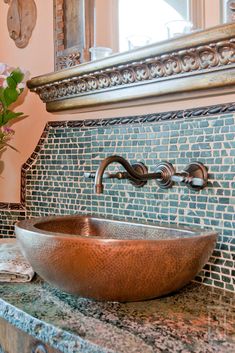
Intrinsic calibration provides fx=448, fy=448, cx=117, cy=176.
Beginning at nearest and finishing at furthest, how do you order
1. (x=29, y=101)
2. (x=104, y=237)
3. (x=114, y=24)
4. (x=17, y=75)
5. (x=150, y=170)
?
1. (x=104, y=237)
2. (x=150, y=170)
3. (x=114, y=24)
4. (x=17, y=75)
5. (x=29, y=101)

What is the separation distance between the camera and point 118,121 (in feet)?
4.08

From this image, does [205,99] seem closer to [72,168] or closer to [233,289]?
[233,289]

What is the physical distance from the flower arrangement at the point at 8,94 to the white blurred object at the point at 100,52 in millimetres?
271

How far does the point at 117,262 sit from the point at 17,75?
0.87 meters

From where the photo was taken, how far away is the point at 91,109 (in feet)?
4.38

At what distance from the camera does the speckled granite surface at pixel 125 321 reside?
68cm

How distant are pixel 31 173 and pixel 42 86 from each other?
300 millimetres

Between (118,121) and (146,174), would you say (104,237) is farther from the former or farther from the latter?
(118,121)

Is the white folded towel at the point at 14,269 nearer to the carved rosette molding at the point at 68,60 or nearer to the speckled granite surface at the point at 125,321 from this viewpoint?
the speckled granite surface at the point at 125,321

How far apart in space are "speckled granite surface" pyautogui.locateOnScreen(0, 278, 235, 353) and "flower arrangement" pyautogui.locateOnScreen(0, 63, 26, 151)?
0.71 m

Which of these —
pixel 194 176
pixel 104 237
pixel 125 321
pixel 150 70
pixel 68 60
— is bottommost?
pixel 125 321

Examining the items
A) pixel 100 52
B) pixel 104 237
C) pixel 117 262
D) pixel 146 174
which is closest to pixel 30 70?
pixel 100 52

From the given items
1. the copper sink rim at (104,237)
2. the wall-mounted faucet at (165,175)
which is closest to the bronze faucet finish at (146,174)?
the wall-mounted faucet at (165,175)

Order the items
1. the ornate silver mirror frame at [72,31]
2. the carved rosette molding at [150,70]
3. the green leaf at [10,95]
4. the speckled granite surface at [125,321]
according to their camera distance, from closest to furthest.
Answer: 1. the speckled granite surface at [125,321]
2. the carved rosette molding at [150,70]
3. the ornate silver mirror frame at [72,31]
4. the green leaf at [10,95]
